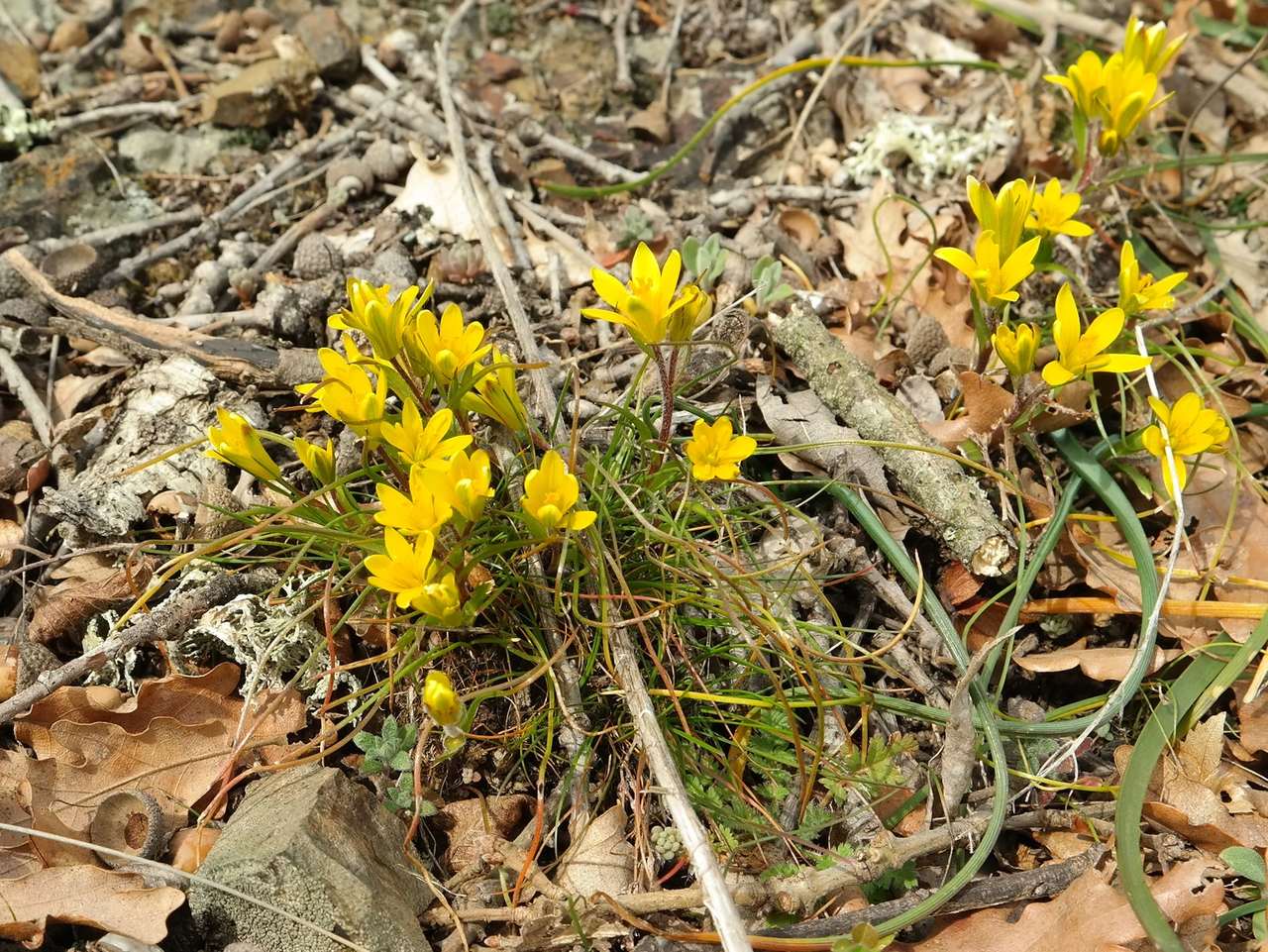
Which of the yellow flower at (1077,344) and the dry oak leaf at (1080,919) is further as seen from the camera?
the yellow flower at (1077,344)

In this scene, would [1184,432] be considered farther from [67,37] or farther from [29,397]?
[67,37]

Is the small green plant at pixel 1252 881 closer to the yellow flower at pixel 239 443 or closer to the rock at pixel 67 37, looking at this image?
the yellow flower at pixel 239 443

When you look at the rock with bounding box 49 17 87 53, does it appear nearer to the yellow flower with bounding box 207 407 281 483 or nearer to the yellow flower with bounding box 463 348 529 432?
the yellow flower with bounding box 207 407 281 483

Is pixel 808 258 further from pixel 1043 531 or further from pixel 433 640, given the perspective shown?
pixel 433 640

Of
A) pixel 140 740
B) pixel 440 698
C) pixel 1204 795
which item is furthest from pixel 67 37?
pixel 1204 795

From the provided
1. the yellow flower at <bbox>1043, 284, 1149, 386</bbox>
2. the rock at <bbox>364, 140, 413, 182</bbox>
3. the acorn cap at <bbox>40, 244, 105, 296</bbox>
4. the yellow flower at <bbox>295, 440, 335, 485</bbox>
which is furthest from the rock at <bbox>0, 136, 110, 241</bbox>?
the yellow flower at <bbox>1043, 284, 1149, 386</bbox>

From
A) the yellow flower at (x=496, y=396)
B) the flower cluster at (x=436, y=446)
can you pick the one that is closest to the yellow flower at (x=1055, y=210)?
the flower cluster at (x=436, y=446)
